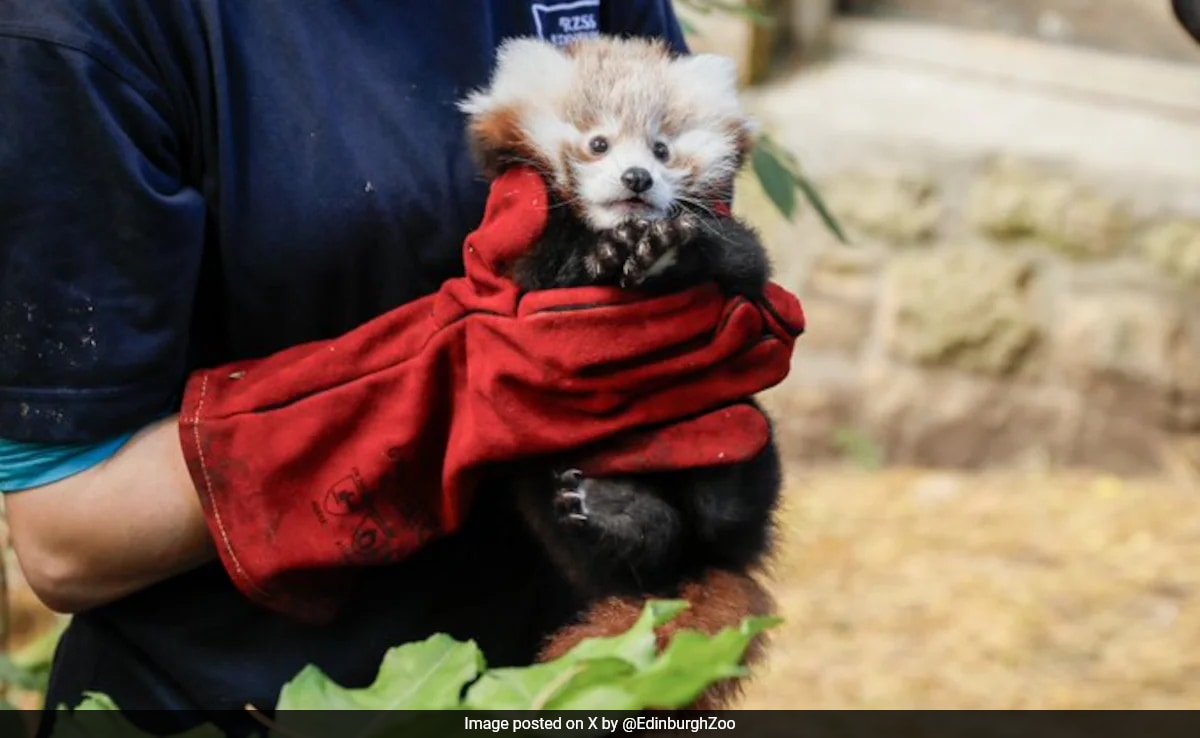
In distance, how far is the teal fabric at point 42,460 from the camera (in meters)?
1.35

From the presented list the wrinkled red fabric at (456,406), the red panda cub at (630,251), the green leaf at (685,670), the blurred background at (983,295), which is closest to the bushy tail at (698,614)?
the red panda cub at (630,251)

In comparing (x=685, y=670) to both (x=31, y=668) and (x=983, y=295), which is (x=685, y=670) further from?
(x=983, y=295)

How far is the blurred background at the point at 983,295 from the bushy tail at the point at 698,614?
7.73 ft

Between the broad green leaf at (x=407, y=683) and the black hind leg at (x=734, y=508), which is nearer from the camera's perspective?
the broad green leaf at (x=407, y=683)

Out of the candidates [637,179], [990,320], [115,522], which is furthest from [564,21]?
A: [990,320]

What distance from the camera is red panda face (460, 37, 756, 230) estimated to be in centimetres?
146

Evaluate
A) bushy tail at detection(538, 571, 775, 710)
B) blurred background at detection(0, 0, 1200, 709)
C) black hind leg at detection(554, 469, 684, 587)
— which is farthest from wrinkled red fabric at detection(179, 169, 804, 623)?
blurred background at detection(0, 0, 1200, 709)

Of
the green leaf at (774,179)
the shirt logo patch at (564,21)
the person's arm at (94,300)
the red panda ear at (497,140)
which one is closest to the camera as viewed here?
the person's arm at (94,300)

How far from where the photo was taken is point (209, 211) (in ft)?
4.58

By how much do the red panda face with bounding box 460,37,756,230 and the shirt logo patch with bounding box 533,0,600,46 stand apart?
35mm

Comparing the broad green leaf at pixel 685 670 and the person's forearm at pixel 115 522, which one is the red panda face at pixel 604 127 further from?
the broad green leaf at pixel 685 670

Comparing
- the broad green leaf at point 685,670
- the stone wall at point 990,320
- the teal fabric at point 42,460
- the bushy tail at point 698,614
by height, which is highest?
the broad green leaf at point 685,670

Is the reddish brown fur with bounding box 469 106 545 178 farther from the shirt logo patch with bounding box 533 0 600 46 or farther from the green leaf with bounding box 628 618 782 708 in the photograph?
the green leaf with bounding box 628 618 782 708

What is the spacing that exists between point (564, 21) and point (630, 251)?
371mm
